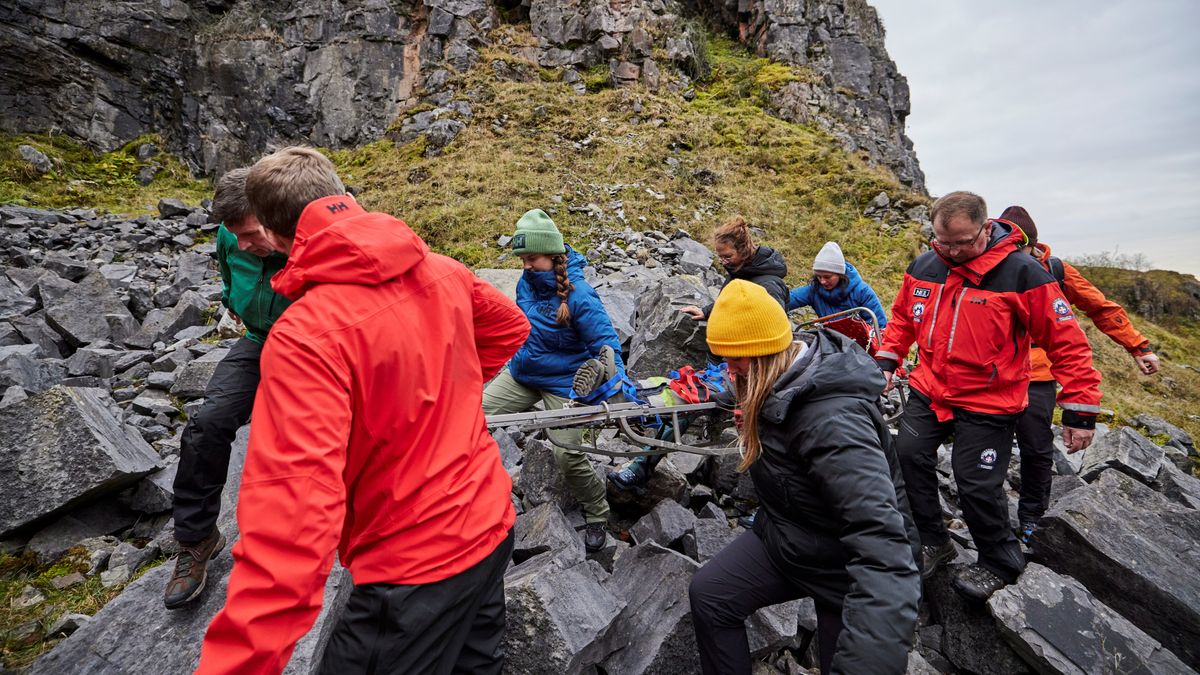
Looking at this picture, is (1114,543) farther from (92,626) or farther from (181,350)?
(181,350)

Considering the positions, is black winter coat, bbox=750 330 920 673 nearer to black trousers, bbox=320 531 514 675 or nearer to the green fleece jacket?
black trousers, bbox=320 531 514 675

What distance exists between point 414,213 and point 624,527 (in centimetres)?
1299

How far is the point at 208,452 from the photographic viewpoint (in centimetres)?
284

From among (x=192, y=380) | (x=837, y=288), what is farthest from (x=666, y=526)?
(x=192, y=380)

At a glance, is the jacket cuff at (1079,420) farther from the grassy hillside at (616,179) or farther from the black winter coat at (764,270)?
the grassy hillside at (616,179)

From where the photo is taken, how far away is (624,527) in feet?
15.2

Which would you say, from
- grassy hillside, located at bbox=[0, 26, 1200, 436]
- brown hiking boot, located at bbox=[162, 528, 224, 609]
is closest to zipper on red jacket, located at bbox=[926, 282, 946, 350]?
brown hiking boot, located at bbox=[162, 528, 224, 609]

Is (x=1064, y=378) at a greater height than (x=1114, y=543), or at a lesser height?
greater

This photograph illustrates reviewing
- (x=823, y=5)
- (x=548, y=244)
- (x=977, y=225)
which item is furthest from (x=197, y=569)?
(x=823, y=5)

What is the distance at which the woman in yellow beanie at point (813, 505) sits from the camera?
6.22ft

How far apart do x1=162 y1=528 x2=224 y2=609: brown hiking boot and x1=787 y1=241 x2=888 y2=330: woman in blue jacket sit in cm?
467

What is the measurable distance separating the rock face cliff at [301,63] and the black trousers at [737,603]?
2252cm

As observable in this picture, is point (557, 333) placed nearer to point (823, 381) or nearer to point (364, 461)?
point (823, 381)

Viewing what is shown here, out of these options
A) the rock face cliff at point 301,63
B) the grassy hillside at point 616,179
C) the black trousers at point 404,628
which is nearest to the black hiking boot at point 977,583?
the black trousers at point 404,628
